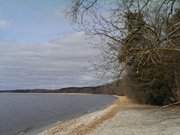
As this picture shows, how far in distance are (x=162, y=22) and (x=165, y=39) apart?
113cm

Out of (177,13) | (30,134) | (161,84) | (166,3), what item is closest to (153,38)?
(166,3)

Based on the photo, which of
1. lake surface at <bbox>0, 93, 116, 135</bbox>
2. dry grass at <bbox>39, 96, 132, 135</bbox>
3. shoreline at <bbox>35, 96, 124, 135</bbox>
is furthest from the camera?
→ lake surface at <bbox>0, 93, 116, 135</bbox>

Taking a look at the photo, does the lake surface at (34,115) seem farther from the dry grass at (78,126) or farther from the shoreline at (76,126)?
the dry grass at (78,126)

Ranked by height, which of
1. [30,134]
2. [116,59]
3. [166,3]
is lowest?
[30,134]

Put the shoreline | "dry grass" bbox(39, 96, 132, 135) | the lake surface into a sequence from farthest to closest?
1. the lake surface
2. the shoreline
3. "dry grass" bbox(39, 96, 132, 135)

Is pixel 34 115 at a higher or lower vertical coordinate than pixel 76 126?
higher

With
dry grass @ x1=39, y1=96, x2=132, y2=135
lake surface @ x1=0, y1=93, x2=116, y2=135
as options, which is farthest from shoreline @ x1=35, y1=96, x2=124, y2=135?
lake surface @ x1=0, y1=93, x2=116, y2=135

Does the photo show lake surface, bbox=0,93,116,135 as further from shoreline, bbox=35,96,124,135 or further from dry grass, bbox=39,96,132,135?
dry grass, bbox=39,96,132,135

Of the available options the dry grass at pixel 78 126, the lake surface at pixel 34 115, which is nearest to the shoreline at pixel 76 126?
the dry grass at pixel 78 126

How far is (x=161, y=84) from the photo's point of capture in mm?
46219


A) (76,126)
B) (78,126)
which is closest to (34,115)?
(76,126)

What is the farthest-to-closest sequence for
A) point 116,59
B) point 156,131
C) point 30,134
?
point 30,134, point 116,59, point 156,131

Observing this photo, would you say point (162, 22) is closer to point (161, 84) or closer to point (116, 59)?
point (116, 59)

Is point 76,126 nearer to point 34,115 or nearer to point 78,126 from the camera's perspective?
point 78,126
